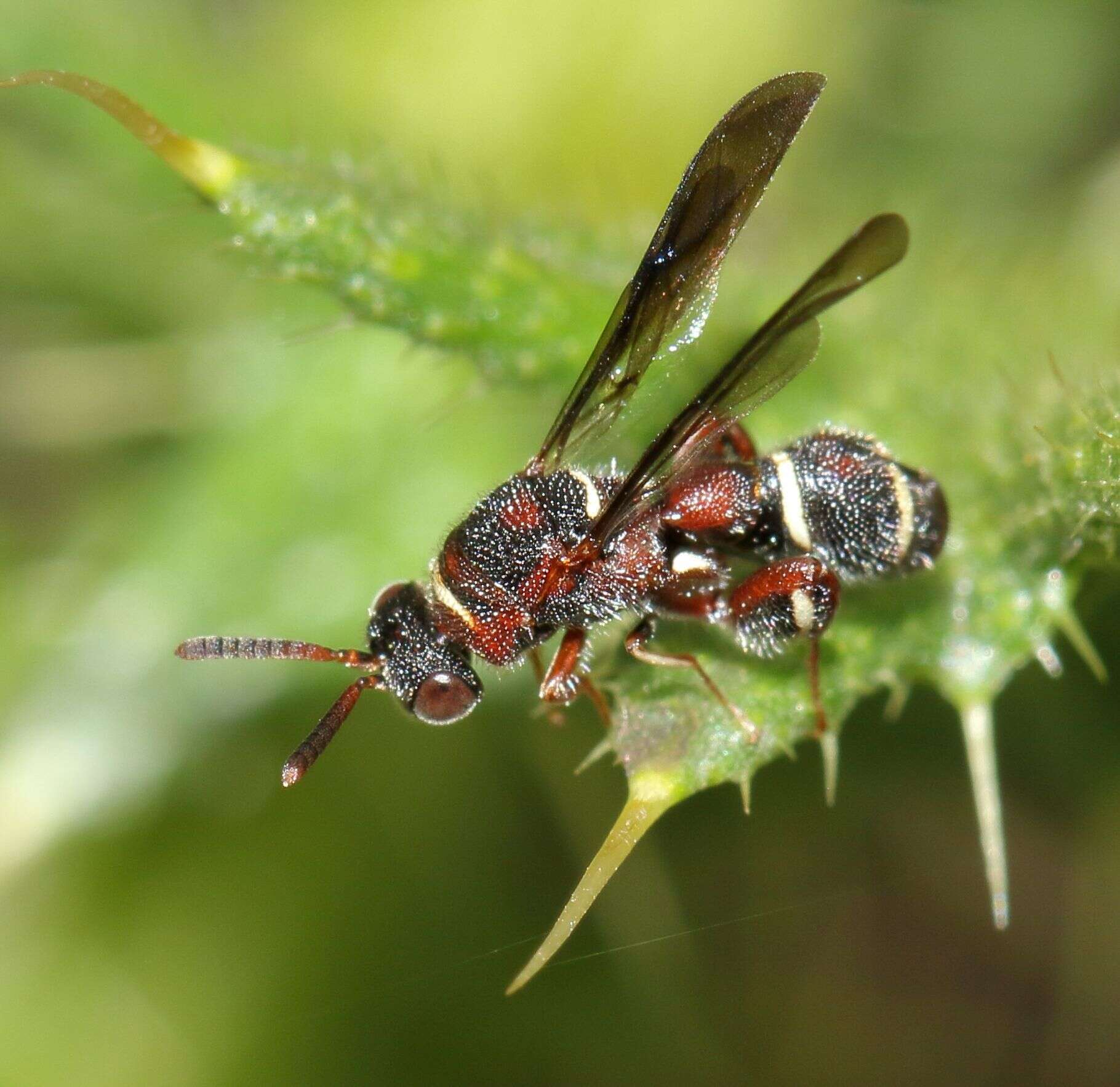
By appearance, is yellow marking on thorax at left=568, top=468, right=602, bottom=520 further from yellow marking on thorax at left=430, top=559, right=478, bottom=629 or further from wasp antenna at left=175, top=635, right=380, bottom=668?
wasp antenna at left=175, top=635, right=380, bottom=668

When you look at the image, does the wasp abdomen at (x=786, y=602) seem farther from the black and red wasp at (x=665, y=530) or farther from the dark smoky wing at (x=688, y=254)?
the dark smoky wing at (x=688, y=254)

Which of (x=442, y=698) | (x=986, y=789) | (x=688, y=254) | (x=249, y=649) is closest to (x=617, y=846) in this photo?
(x=442, y=698)

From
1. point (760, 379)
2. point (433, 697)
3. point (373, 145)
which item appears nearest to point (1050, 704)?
point (760, 379)

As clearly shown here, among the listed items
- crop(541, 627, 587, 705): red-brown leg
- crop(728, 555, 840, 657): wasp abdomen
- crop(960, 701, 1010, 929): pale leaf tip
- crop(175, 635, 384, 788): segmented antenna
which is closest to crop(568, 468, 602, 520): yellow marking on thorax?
crop(541, 627, 587, 705): red-brown leg

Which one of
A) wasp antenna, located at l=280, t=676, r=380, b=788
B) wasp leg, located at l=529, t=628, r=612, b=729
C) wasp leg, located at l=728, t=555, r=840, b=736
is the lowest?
wasp leg, located at l=728, t=555, r=840, b=736

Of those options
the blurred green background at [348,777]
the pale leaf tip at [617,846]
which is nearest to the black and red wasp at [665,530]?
the pale leaf tip at [617,846]
